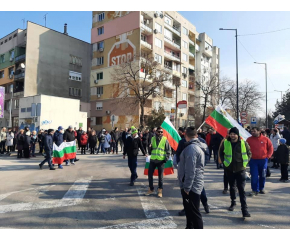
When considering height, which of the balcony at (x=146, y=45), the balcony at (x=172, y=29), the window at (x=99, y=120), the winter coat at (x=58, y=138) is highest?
the balcony at (x=172, y=29)

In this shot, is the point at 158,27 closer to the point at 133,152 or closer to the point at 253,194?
the point at 133,152

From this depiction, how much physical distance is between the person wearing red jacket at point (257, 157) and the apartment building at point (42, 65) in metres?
36.9

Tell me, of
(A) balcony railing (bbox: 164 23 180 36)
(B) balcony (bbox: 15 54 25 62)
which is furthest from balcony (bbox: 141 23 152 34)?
(B) balcony (bbox: 15 54 25 62)

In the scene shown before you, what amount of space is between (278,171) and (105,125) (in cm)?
3338

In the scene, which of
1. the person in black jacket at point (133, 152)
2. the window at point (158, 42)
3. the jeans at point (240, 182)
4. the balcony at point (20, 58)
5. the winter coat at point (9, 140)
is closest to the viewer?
the jeans at point (240, 182)

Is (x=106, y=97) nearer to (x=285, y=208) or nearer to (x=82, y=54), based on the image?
(x=82, y=54)

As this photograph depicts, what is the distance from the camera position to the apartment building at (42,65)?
128ft

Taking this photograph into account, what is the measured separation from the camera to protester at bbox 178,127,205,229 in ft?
13.3

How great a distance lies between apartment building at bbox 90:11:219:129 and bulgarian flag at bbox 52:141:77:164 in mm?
24594

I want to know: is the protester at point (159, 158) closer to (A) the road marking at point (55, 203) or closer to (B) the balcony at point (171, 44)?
(A) the road marking at point (55, 203)

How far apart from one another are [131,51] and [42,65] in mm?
14365

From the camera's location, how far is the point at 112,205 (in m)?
6.10

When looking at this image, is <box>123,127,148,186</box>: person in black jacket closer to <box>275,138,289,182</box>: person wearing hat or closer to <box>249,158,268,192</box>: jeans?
<box>249,158,268,192</box>: jeans

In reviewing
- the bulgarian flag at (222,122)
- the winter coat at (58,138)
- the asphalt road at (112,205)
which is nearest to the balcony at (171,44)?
the winter coat at (58,138)
